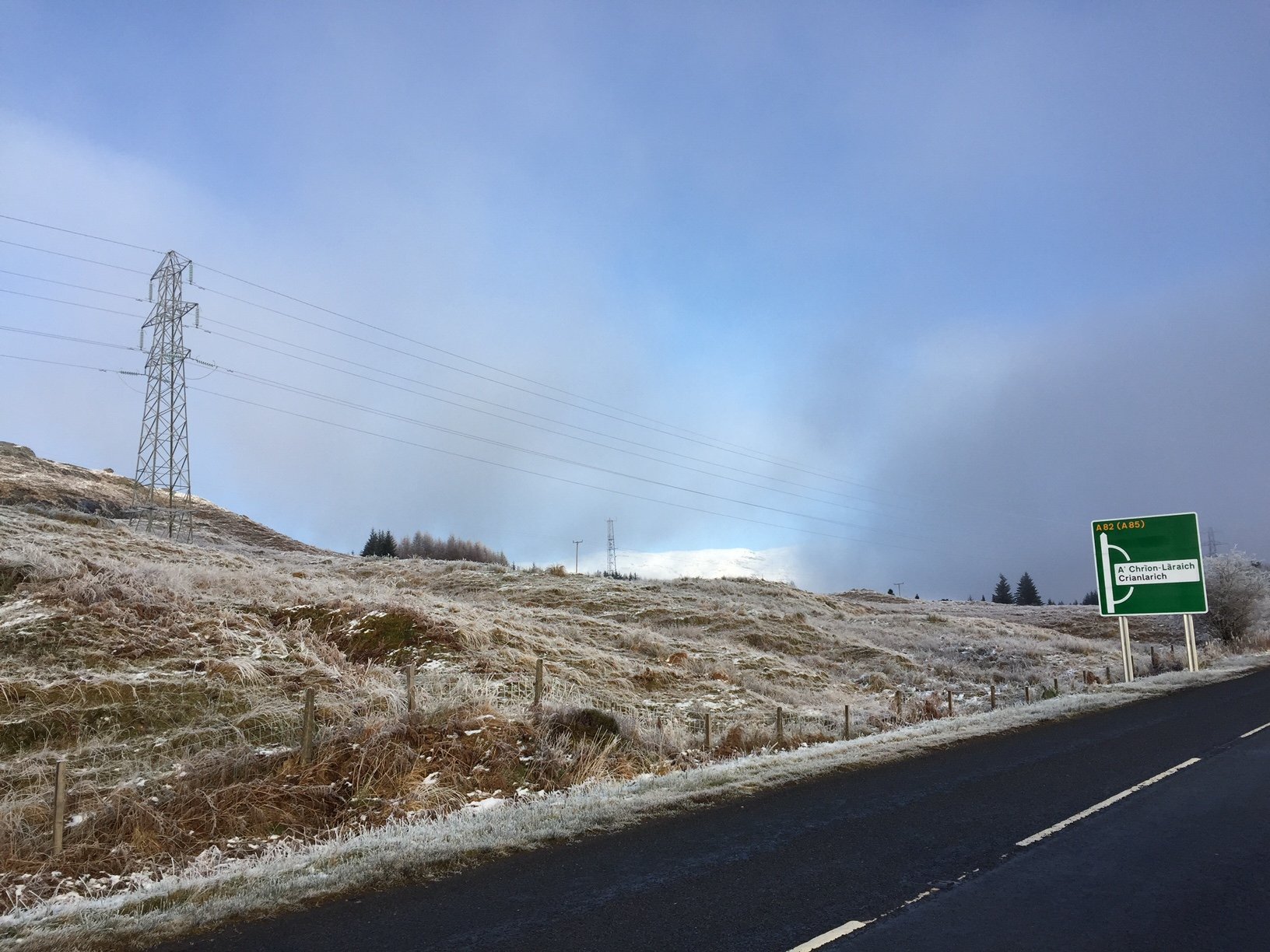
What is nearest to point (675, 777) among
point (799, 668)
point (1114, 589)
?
point (799, 668)

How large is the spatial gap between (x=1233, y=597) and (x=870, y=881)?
192ft

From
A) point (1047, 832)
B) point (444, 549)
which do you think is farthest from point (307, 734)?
point (444, 549)

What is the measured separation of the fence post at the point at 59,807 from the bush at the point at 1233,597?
6108cm

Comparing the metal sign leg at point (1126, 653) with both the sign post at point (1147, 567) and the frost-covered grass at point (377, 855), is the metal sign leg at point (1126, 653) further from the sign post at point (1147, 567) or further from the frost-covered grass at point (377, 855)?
the frost-covered grass at point (377, 855)

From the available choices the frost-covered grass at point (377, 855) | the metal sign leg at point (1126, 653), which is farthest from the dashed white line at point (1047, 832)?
Result: the metal sign leg at point (1126, 653)

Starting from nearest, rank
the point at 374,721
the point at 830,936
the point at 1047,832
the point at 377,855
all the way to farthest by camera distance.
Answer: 1. the point at 830,936
2. the point at 377,855
3. the point at 1047,832
4. the point at 374,721

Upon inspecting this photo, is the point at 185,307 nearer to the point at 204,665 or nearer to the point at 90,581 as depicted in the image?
the point at 90,581

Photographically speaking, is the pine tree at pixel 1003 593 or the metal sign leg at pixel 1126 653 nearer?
the metal sign leg at pixel 1126 653

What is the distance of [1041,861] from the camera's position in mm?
7312

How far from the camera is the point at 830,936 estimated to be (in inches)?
217

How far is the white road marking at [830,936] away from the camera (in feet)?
17.4

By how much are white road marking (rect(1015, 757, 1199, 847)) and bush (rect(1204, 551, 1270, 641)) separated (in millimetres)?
48729

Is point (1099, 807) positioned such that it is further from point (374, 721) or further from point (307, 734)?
point (307, 734)

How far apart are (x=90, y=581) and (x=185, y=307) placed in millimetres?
27463
